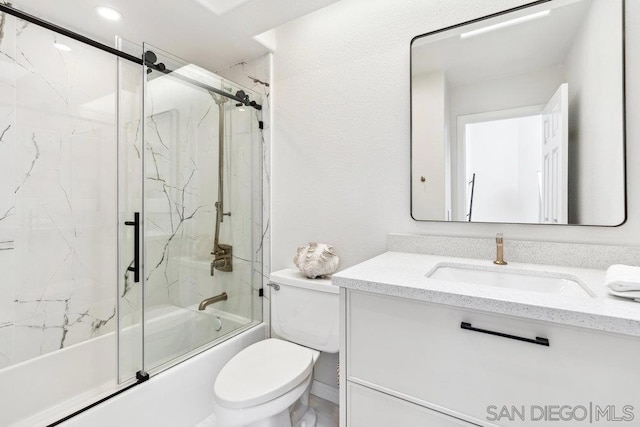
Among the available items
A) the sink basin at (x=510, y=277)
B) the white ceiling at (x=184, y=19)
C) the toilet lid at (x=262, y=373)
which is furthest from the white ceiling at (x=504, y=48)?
the toilet lid at (x=262, y=373)

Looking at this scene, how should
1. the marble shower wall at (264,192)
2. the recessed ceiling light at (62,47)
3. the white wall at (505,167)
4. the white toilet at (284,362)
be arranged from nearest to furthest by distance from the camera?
the white toilet at (284,362) < the white wall at (505,167) < the recessed ceiling light at (62,47) < the marble shower wall at (264,192)

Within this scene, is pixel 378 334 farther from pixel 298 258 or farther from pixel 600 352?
pixel 298 258

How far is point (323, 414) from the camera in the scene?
167cm

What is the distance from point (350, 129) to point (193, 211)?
1012 mm

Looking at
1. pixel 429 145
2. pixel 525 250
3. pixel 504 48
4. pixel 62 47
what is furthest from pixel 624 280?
pixel 62 47

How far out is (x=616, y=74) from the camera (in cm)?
111

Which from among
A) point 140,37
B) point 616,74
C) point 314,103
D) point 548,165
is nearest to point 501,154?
point 548,165

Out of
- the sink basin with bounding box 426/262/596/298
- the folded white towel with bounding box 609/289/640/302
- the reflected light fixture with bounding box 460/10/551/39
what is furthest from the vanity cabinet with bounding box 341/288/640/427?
the reflected light fixture with bounding box 460/10/551/39

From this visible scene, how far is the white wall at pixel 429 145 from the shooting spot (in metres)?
1.45

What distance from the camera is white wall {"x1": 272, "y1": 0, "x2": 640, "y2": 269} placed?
153cm

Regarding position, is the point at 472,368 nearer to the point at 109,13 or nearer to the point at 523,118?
the point at 523,118

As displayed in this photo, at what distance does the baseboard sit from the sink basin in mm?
1037

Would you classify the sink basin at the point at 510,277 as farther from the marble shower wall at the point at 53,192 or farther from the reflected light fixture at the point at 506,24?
the marble shower wall at the point at 53,192

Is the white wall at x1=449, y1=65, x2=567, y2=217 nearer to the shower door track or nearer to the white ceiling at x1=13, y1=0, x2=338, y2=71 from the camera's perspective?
the white ceiling at x1=13, y1=0, x2=338, y2=71
